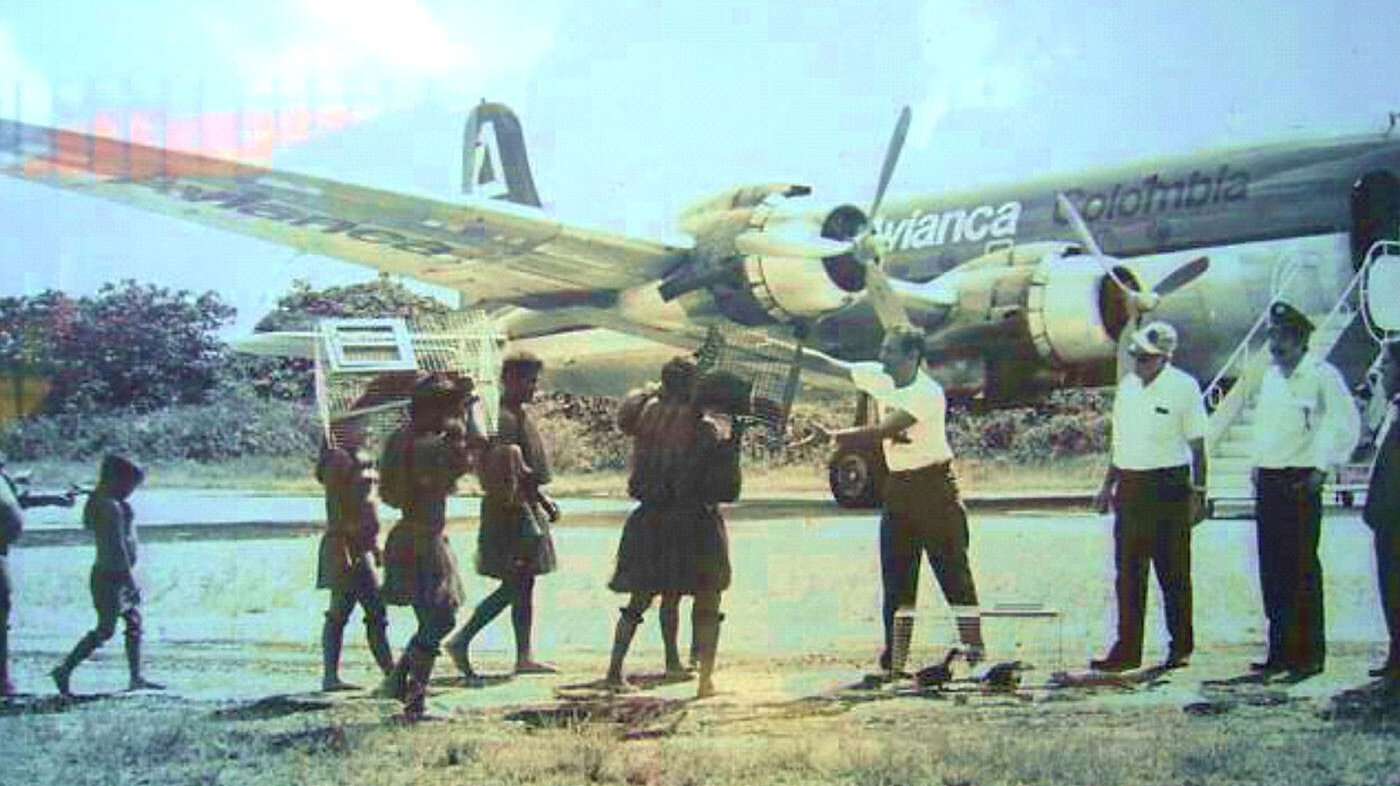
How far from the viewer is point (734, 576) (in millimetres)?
4332

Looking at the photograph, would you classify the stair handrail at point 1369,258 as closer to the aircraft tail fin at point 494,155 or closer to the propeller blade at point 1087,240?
the propeller blade at point 1087,240

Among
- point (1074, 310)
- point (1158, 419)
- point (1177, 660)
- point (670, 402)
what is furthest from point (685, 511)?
point (1177, 660)

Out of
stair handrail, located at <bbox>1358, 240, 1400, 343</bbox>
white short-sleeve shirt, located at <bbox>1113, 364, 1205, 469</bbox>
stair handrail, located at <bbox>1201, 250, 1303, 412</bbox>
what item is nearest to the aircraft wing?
white short-sleeve shirt, located at <bbox>1113, 364, 1205, 469</bbox>

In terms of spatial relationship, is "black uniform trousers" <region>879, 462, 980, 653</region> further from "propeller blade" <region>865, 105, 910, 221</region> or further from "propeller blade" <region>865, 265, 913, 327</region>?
"propeller blade" <region>865, 105, 910, 221</region>

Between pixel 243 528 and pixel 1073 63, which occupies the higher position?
pixel 1073 63

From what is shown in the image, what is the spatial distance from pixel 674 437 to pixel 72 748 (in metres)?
2.04

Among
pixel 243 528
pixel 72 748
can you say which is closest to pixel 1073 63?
pixel 243 528

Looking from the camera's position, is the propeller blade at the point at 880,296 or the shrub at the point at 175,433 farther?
the shrub at the point at 175,433

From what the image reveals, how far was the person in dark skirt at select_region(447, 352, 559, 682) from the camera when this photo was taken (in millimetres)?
4406

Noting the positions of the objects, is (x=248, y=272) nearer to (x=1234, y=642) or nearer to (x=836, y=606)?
(x=836, y=606)

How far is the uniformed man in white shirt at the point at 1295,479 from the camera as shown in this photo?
4.33m

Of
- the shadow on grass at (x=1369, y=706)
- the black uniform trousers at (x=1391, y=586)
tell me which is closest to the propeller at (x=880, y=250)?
the black uniform trousers at (x=1391, y=586)

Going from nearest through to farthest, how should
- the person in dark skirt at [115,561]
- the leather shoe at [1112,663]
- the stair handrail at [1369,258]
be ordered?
the stair handrail at [1369,258] → the leather shoe at [1112,663] → the person in dark skirt at [115,561]

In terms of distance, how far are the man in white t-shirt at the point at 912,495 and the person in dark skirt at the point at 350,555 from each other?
142cm
